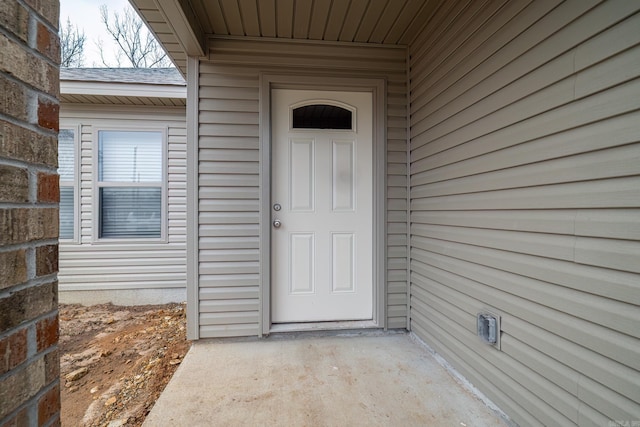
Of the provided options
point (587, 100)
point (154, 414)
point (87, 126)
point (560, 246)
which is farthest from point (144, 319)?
point (587, 100)

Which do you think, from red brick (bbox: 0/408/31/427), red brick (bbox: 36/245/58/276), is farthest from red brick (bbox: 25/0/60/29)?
red brick (bbox: 0/408/31/427)

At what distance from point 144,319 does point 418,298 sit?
285 centimetres

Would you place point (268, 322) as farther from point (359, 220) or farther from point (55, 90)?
point (55, 90)

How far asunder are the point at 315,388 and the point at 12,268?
5.11 feet

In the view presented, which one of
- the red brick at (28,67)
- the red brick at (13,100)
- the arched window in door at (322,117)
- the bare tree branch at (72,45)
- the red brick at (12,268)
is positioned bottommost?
the red brick at (12,268)

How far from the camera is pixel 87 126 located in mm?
3590

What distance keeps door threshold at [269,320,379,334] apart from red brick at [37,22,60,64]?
2.11m

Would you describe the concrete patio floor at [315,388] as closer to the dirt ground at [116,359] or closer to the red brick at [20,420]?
the dirt ground at [116,359]

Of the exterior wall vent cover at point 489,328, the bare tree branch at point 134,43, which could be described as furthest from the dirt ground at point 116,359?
the bare tree branch at point 134,43

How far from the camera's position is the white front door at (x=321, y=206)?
8.02ft

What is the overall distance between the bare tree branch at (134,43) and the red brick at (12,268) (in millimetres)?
9521

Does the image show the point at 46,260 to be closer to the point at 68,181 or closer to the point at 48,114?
the point at 48,114

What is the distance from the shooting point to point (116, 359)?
7.77 ft

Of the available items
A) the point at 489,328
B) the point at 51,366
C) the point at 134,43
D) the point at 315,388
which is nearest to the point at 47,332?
the point at 51,366
